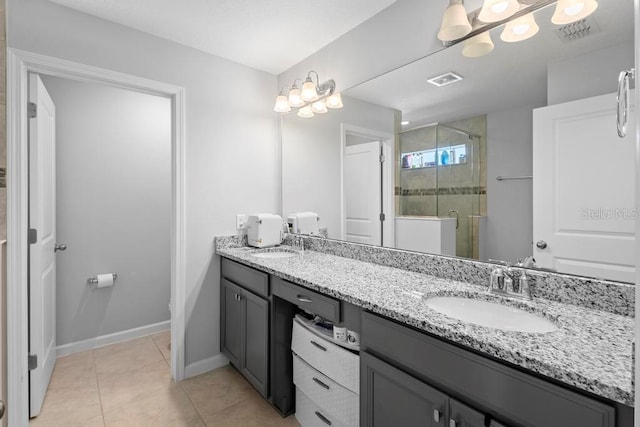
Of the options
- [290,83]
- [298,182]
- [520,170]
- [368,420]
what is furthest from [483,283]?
[290,83]

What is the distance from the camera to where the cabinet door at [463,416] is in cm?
83

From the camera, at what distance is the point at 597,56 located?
3.56 ft

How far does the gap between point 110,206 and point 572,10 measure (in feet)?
10.4

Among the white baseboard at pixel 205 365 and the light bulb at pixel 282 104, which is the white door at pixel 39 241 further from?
the light bulb at pixel 282 104

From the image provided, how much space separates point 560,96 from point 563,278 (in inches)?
26.4

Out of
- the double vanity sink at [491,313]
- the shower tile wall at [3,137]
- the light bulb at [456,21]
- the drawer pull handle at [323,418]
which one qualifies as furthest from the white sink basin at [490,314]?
the shower tile wall at [3,137]

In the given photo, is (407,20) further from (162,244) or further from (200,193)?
(162,244)

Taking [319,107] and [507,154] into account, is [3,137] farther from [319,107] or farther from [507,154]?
[507,154]

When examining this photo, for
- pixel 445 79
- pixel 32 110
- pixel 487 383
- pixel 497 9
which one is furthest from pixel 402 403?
pixel 32 110

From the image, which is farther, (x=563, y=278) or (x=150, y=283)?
(x=150, y=283)

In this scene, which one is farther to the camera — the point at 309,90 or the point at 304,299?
the point at 309,90

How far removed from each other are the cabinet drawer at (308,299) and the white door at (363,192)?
614 mm

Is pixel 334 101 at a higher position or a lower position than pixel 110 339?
higher

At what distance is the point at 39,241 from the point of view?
5.85ft
